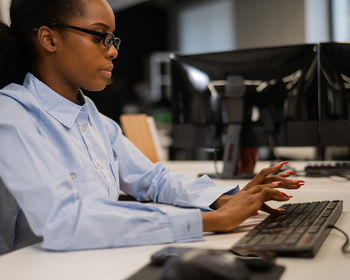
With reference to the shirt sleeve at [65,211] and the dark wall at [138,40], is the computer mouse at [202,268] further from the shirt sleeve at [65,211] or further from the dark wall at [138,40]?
the dark wall at [138,40]

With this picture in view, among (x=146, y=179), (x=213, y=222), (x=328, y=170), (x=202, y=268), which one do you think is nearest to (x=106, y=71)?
(x=146, y=179)

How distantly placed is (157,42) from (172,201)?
328 inches

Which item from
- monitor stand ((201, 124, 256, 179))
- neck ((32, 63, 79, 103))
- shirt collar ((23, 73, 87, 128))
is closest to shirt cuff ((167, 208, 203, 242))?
shirt collar ((23, 73, 87, 128))

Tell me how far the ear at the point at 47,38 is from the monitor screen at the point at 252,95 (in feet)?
2.70

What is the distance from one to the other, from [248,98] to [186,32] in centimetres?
706

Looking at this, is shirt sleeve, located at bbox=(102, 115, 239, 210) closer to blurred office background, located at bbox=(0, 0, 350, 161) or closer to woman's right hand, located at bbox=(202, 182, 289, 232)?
woman's right hand, located at bbox=(202, 182, 289, 232)

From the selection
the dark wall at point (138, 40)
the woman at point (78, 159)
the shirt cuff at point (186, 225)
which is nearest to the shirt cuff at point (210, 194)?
the woman at point (78, 159)

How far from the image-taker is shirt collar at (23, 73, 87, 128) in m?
1.12

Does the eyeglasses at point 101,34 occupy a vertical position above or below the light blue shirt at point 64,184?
above

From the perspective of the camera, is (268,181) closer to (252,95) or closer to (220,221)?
(220,221)

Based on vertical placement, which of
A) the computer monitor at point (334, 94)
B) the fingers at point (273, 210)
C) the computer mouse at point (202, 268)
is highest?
the computer monitor at point (334, 94)

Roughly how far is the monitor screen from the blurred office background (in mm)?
761

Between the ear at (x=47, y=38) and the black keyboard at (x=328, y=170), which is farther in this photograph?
the black keyboard at (x=328, y=170)

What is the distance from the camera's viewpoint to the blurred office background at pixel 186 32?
5.49 meters
